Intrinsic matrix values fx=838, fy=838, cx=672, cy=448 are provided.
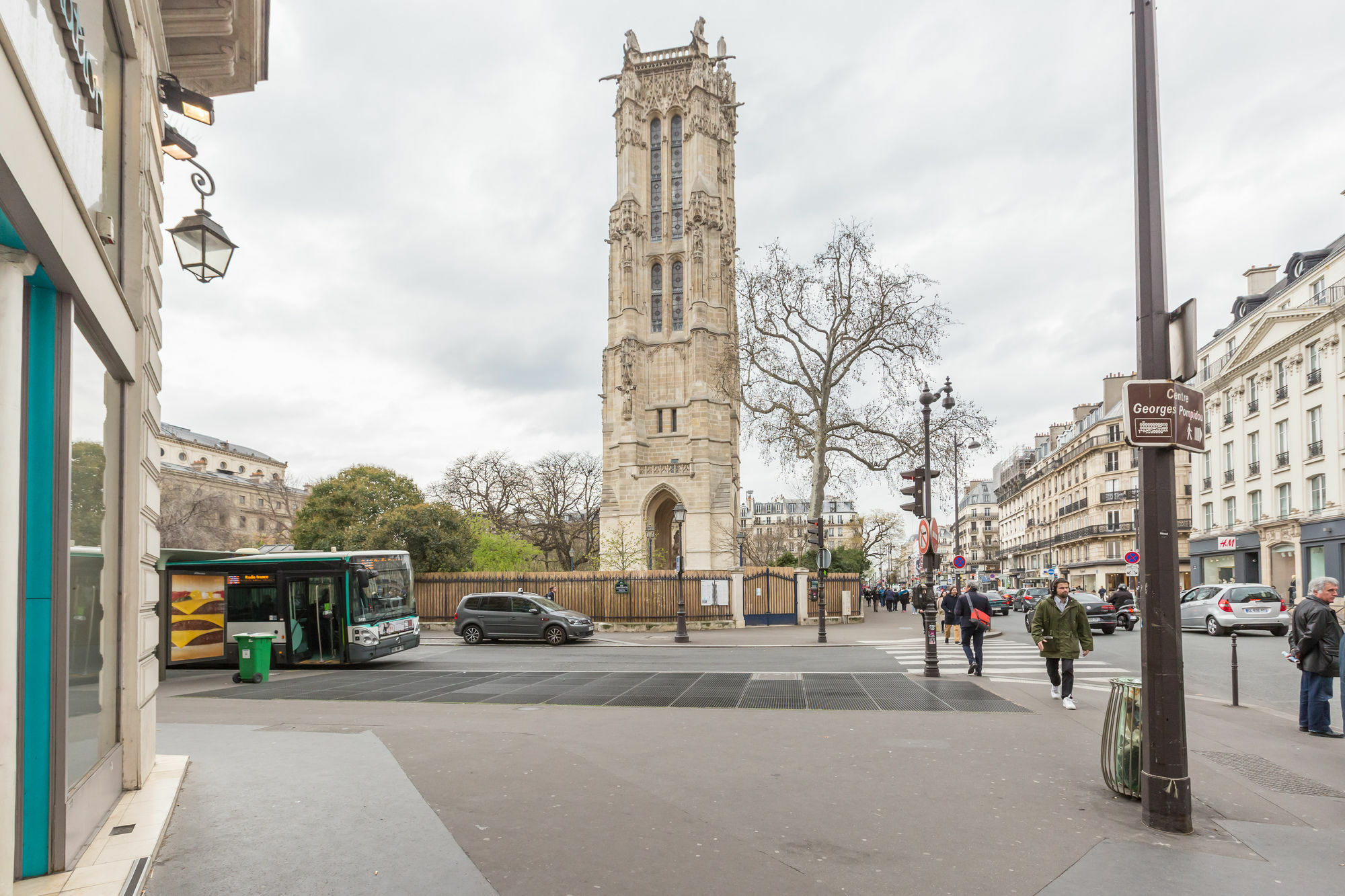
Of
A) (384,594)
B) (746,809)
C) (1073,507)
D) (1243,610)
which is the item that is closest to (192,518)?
(384,594)

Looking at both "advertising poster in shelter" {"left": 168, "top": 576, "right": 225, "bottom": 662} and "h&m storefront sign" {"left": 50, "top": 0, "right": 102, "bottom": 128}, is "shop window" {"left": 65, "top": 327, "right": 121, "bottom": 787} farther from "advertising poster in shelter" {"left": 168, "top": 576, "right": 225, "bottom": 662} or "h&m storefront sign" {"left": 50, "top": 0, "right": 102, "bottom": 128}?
"advertising poster in shelter" {"left": 168, "top": 576, "right": 225, "bottom": 662}

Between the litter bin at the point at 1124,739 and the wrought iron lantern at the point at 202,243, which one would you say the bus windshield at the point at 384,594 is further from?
the litter bin at the point at 1124,739

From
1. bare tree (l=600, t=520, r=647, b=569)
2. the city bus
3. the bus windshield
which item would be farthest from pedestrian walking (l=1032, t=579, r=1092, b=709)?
bare tree (l=600, t=520, r=647, b=569)

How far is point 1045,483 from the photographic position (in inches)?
3265

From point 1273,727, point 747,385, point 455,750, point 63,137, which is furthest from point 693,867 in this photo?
point 747,385

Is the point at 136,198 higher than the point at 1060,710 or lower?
higher

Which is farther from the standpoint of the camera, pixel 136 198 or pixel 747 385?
pixel 747 385

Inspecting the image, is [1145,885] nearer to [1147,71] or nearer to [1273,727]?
[1147,71]

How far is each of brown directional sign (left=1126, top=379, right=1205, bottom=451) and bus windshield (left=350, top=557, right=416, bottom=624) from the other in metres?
15.8

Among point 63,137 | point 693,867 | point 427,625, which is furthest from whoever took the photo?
point 427,625

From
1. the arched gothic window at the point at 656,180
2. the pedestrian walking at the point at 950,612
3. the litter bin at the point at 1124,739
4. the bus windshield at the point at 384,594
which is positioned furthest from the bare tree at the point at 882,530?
the litter bin at the point at 1124,739

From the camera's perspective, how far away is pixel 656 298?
54.4 meters

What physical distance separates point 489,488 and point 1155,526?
53.9 meters

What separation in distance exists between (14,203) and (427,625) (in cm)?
2973
